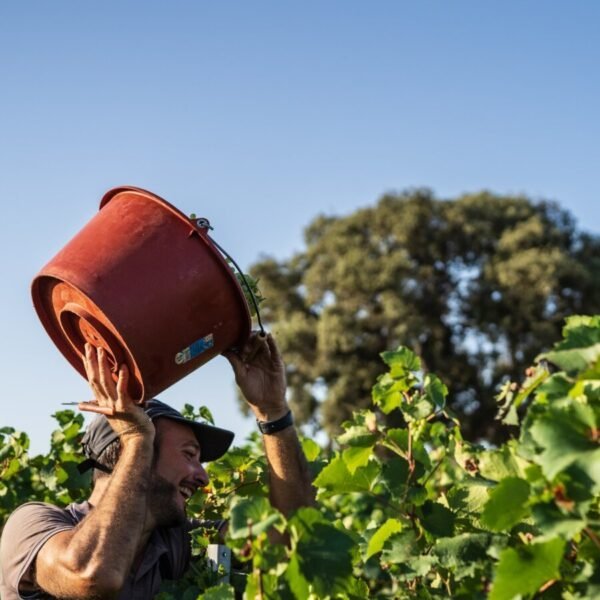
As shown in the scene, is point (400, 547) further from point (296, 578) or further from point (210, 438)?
point (210, 438)

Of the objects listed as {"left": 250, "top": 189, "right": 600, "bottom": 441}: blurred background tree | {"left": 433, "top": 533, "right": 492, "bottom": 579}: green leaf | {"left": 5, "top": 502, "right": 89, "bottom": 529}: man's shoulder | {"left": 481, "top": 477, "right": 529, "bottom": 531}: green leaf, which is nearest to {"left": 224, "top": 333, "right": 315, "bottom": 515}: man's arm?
{"left": 5, "top": 502, "right": 89, "bottom": 529}: man's shoulder

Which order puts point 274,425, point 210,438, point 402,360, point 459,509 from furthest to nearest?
point 210,438, point 274,425, point 402,360, point 459,509

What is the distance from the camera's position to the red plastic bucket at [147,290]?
2154 millimetres

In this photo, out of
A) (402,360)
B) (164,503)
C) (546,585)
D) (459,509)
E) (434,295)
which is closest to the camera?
(546,585)

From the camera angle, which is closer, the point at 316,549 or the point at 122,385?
the point at 316,549

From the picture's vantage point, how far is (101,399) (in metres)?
2.36

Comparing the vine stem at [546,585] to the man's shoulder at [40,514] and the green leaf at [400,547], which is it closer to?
the green leaf at [400,547]

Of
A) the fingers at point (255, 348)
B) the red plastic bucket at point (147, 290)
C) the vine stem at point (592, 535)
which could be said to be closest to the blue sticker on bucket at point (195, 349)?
the red plastic bucket at point (147, 290)

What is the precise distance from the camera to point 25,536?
2410 mm

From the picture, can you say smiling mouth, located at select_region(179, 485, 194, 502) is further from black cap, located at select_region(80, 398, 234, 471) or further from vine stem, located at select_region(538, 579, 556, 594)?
vine stem, located at select_region(538, 579, 556, 594)

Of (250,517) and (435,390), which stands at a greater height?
(250,517)

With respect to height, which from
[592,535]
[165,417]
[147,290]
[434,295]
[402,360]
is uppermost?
[147,290]

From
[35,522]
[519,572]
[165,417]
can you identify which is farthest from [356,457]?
[165,417]

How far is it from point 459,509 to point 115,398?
0.94 metres
